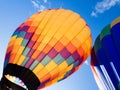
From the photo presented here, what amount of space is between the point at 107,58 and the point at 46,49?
1.82 metres

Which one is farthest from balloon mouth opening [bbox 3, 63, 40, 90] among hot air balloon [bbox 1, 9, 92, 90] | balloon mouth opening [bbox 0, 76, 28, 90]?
balloon mouth opening [bbox 0, 76, 28, 90]

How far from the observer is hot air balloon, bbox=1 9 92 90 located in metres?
11.8

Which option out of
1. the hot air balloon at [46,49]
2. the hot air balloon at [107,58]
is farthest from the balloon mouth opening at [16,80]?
the hot air balloon at [107,58]

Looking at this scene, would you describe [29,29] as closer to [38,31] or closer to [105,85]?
[38,31]

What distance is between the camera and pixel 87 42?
13367mm

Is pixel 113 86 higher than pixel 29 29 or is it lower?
lower

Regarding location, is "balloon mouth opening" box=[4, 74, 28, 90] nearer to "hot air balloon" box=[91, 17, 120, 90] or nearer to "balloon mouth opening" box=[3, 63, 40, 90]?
"balloon mouth opening" box=[3, 63, 40, 90]

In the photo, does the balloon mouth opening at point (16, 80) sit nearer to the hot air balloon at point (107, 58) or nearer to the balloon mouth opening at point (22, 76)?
the balloon mouth opening at point (22, 76)

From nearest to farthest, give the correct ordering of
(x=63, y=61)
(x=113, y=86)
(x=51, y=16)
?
(x=113, y=86), (x=63, y=61), (x=51, y=16)

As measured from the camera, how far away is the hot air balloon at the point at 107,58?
11508mm

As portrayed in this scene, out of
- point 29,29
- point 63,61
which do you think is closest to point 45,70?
point 63,61

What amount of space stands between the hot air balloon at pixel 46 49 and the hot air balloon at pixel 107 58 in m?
0.68

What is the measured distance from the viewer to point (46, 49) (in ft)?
40.5

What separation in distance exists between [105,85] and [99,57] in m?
0.86
